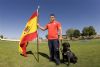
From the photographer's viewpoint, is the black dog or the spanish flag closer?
the black dog

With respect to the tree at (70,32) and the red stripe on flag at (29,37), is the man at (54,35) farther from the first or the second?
the tree at (70,32)

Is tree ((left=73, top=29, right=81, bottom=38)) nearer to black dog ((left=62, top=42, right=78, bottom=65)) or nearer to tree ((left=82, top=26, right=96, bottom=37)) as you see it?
tree ((left=82, top=26, right=96, bottom=37))

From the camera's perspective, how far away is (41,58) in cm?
1136

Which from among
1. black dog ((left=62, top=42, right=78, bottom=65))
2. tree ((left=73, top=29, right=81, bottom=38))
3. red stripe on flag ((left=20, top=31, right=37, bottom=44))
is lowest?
black dog ((left=62, top=42, right=78, bottom=65))

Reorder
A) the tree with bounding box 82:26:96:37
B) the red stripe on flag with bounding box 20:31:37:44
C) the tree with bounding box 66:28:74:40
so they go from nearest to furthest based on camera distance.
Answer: the red stripe on flag with bounding box 20:31:37:44, the tree with bounding box 82:26:96:37, the tree with bounding box 66:28:74:40

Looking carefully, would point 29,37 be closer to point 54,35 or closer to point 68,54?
point 54,35

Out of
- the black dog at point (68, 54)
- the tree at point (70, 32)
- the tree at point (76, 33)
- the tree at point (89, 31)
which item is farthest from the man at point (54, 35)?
the tree at point (70, 32)

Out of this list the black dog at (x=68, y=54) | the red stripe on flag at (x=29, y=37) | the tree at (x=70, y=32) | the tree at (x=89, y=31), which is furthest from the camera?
the tree at (x=70, y=32)

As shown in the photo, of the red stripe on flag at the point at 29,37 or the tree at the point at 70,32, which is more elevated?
the tree at the point at 70,32

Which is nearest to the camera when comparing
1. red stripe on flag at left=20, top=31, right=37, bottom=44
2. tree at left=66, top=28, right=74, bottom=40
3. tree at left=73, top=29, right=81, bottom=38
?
red stripe on flag at left=20, top=31, right=37, bottom=44

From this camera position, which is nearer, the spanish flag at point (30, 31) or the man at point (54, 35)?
the man at point (54, 35)

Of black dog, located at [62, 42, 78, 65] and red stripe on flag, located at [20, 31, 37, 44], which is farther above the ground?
red stripe on flag, located at [20, 31, 37, 44]

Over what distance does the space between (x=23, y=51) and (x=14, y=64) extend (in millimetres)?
1503

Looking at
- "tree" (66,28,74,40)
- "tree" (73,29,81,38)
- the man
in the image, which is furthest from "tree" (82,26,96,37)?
the man
